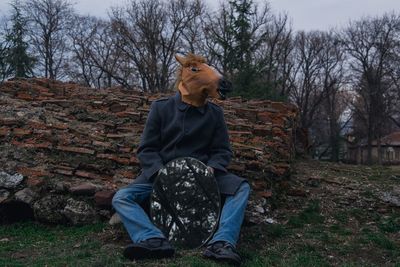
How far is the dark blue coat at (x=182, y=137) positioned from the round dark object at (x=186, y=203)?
14cm

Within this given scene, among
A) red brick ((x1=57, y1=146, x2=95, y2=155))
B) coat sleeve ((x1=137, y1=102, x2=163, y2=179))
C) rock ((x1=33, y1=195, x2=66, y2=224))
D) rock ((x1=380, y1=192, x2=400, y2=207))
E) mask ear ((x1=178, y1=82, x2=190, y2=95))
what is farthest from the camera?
rock ((x1=380, y1=192, x2=400, y2=207))

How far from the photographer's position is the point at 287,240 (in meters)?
4.34

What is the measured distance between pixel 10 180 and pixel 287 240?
2997 mm

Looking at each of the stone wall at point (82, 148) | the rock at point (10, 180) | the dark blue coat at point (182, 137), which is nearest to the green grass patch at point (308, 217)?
the stone wall at point (82, 148)

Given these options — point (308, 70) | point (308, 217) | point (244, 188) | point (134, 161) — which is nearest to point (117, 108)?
point (134, 161)

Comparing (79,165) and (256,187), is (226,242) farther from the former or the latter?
(79,165)

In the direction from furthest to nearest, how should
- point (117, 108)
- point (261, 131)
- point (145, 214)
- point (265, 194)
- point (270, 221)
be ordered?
point (117, 108)
point (261, 131)
point (265, 194)
point (270, 221)
point (145, 214)

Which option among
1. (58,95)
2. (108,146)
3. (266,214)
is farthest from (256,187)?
(58,95)

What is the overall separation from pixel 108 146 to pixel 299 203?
2369 millimetres

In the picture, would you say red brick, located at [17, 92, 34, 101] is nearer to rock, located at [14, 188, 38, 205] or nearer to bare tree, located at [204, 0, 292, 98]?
rock, located at [14, 188, 38, 205]

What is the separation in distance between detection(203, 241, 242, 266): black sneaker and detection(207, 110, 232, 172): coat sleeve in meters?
0.82

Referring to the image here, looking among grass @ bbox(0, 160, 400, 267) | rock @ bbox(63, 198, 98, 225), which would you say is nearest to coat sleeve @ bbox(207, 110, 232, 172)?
grass @ bbox(0, 160, 400, 267)

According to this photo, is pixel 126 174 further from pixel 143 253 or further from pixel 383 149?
pixel 383 149

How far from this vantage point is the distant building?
41375 millimetres
